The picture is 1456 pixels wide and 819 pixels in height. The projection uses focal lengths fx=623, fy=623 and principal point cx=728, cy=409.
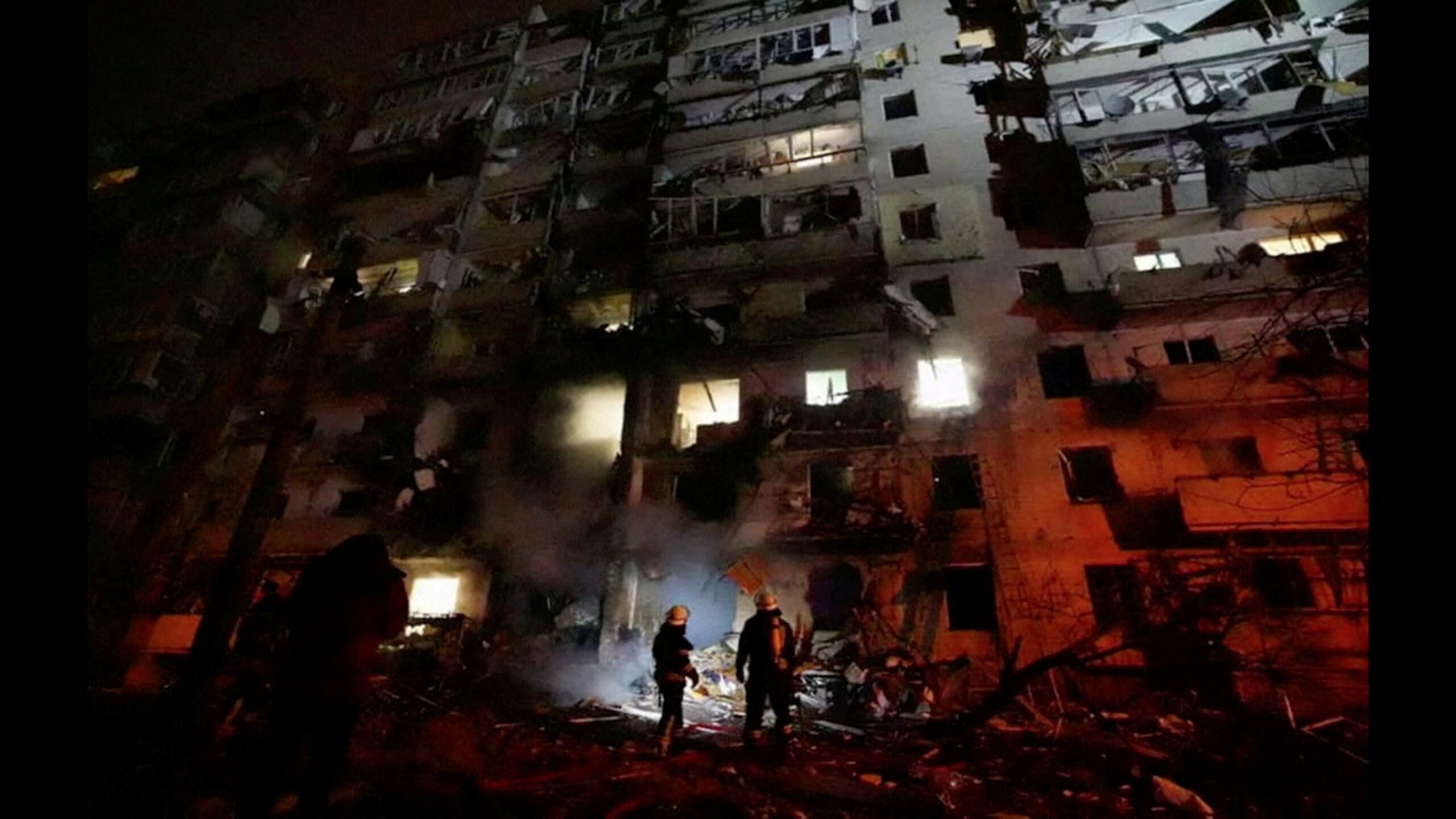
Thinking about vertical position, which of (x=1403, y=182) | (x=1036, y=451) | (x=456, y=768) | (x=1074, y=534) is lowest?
(x=456, y=768)

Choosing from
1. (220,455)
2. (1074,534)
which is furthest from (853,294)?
(220,455)

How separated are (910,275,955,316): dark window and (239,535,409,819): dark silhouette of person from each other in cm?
1993

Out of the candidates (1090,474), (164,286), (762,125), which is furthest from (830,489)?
(164,286)

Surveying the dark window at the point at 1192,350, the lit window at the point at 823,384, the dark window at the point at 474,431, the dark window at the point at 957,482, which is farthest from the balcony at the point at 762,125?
the dark window at the point at 957,482

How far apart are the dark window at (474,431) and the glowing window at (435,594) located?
16.5 feet

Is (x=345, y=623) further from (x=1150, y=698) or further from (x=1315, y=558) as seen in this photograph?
(x=1315, y=558)

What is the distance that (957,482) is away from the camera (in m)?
18.9

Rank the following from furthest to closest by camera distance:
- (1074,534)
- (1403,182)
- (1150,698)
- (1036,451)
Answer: (1036,451) < (1074,534) < (1150,698) < (1403,182)

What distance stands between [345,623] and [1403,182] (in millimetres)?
6122

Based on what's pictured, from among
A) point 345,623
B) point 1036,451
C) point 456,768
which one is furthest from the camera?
point 1036,451

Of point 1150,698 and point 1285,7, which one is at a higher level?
point 1285,7

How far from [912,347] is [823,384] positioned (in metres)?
3.21

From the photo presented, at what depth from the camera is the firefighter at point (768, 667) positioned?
8.13 meters

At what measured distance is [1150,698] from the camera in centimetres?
1426
